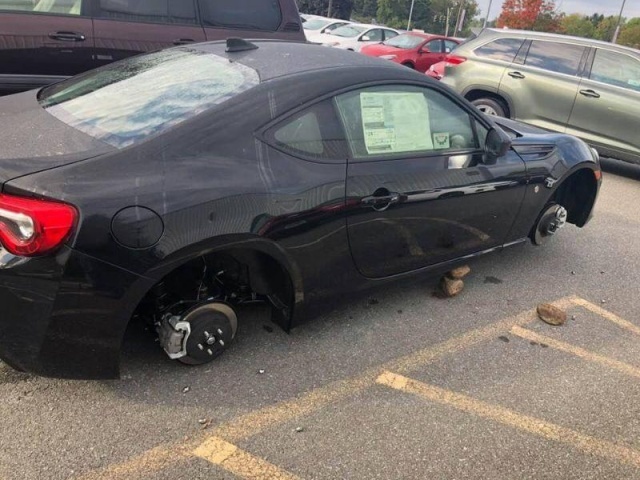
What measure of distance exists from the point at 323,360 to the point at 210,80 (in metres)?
1.54

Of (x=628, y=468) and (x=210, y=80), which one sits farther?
(x=210, y=80)

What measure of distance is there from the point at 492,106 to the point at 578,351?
5.21m

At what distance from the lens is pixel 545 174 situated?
383 centimetres

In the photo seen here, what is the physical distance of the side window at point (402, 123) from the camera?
281cm

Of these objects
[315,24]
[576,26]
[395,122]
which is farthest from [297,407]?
[576,26]

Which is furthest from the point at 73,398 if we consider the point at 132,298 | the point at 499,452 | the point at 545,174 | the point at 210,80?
the point at 545,174

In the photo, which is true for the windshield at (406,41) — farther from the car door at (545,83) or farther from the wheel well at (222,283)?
the wheel well at (222,283)

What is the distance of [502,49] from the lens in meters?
7.64

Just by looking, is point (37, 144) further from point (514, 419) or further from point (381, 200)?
point (514, 419)

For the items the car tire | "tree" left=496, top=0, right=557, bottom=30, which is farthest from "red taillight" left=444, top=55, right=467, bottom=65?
"tree" left=496, top=0, right=557, bottom=30

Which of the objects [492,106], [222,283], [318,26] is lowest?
[222,283]

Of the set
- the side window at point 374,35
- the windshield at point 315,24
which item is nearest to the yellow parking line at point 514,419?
the side window at point 374,35

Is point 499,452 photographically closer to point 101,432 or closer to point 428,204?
point 428,204

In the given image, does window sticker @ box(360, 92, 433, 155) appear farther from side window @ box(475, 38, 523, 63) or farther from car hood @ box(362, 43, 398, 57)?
car hood @ box(362, 43, 398, 57)
